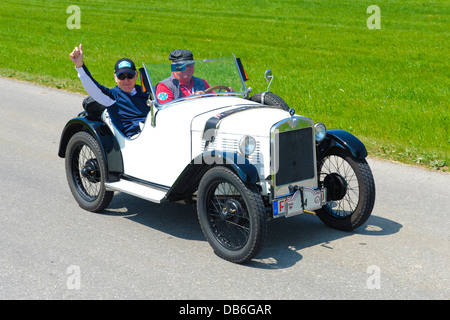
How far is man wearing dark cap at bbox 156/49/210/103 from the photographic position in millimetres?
6484

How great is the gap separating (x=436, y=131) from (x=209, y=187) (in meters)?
5.52

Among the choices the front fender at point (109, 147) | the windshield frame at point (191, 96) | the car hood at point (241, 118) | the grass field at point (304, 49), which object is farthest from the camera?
the grass field at point (304, 49)

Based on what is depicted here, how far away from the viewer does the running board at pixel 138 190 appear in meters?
6.16

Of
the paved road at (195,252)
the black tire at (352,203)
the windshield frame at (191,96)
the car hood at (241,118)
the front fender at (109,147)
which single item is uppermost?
the windshield frame at (191,96)

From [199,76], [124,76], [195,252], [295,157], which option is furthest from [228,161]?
[124,76]

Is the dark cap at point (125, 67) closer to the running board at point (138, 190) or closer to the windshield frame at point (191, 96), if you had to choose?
the windshield frame at point (191, 96)

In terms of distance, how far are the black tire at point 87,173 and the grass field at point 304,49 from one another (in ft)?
13.3

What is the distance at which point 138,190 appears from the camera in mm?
6387

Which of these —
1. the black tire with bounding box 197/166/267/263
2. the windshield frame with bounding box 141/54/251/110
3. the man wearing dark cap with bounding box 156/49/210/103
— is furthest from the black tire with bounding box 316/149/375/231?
the man wearing dark cap with bounding box 156/49/210/103

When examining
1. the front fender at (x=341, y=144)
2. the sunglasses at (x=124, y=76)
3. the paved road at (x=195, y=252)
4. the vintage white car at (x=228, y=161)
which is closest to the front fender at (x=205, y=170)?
the vintage white car at (x=228, y=161)

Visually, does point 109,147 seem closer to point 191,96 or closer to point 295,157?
point 191,96

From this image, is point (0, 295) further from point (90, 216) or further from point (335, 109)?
point (335, 109)

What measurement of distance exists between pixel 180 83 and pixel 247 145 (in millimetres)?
1447

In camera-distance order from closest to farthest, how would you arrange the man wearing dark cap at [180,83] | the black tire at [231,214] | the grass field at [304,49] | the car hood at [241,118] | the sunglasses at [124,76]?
the black tire at [231,214] < the car hood at [241,118] < the man wearing dark cap at [180,83] < the sunglasses at [124,76] < the grass field at [304,49]
